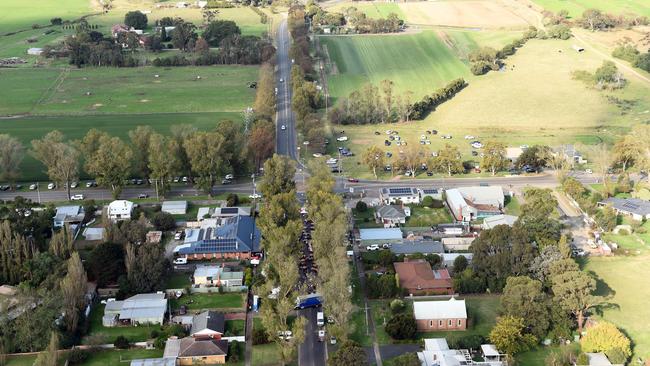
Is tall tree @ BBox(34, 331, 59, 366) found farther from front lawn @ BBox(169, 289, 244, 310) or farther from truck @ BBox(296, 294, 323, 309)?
truck @ BBox(296, 294, 323, 309)

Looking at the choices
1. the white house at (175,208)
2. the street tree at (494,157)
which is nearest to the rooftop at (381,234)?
the white house at (175,208)

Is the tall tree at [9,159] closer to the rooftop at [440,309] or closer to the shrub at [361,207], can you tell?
the shrub at [361,207]

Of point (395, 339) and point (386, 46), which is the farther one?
point (386, 46)

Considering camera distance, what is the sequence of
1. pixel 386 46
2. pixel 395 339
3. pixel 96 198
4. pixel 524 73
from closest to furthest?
pixel 395 339 < pixel 96 198 < pixel 524 73 < pixel 386 46

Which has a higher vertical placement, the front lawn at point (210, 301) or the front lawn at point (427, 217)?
the front lawn at point (210, 301)

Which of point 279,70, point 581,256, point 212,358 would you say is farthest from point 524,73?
point 212,358

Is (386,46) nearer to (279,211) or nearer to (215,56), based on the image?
(215,56)
